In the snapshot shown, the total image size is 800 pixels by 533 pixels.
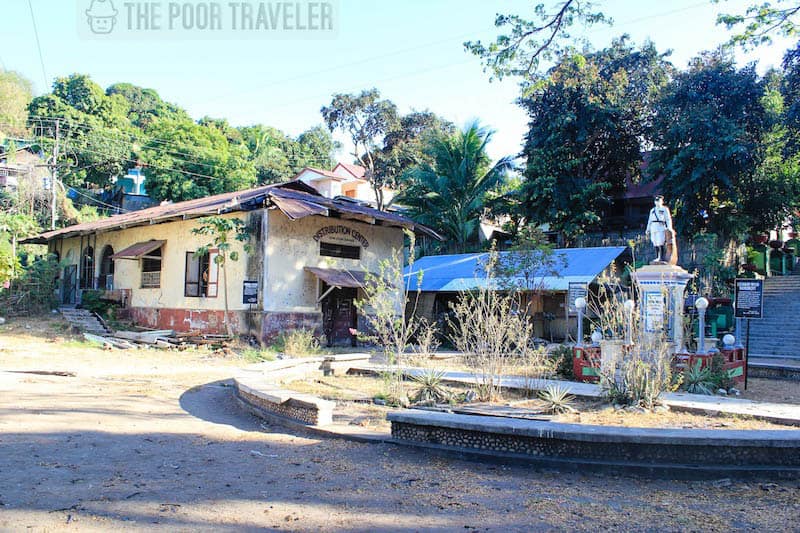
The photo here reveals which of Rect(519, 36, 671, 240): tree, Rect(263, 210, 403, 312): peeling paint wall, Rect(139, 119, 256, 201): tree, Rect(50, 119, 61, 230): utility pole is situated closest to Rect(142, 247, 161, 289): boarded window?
Rect(263, 210, 403, 312): peeling paint wall

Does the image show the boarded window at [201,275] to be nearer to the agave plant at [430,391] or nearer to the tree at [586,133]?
the agave plant at [430,391]

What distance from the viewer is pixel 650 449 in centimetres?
559

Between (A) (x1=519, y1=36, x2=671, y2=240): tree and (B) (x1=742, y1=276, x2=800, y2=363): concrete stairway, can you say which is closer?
(B) (x1=742, y1=276, x2=800, y2=363): concrete stairway

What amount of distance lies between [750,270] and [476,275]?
12629mm

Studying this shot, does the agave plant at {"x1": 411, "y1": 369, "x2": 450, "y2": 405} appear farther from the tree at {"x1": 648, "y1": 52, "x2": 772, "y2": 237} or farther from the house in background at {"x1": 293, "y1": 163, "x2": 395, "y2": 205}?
the house in background at {"x1": 293, "y1": 163, "x2": 395, "y2": 205}

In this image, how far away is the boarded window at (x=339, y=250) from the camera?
19489 mm

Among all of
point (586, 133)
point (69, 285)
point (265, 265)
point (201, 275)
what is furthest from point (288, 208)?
point (586, 133)

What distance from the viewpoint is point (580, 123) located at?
1132 inches

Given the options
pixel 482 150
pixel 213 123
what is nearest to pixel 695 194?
pixel 482 150

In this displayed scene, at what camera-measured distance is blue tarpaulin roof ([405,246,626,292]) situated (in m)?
21.5

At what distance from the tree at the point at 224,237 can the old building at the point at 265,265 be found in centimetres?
20

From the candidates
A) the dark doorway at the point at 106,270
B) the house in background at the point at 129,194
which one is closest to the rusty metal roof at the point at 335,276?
the dark doorway at the point at 106,270

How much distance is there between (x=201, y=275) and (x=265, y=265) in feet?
10.2

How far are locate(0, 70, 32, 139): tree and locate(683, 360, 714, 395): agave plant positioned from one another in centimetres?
4053
